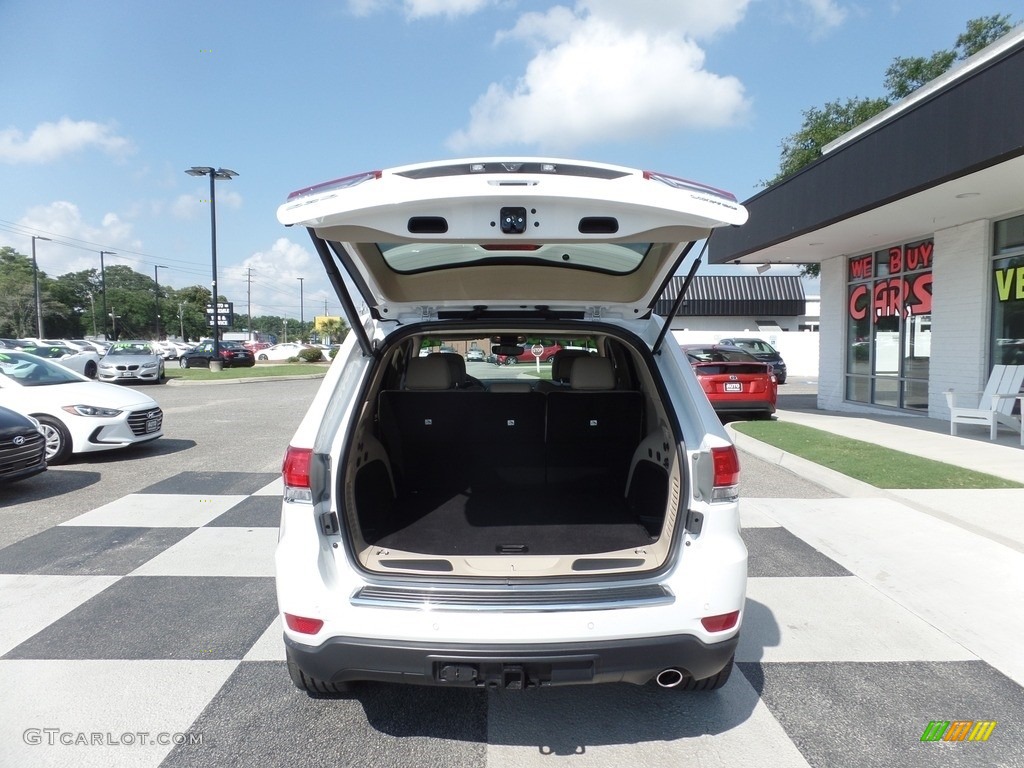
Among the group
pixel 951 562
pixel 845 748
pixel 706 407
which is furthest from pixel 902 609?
pixel 706 407

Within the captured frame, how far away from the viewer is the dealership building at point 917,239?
7713 mm

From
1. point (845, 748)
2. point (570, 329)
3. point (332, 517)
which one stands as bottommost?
point (845, 748)

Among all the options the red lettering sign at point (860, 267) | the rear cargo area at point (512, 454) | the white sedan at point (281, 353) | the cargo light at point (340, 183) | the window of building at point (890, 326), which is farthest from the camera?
the white sedan at point (281, 353)

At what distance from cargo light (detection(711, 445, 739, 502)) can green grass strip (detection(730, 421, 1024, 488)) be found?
4950 mm

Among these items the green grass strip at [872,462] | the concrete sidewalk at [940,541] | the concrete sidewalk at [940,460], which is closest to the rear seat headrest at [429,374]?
the concrete sidewalk at [940,541]

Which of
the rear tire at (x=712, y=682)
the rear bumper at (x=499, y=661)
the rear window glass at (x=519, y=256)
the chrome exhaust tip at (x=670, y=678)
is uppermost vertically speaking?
the rear window glass at (x=519, y=256)

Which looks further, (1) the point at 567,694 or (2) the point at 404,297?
(2) the point at 404,297

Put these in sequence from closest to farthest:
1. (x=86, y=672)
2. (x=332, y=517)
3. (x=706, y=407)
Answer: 1. (x=332, y=517)
2. (x=706, y=407)
3. (x=86, y=672)

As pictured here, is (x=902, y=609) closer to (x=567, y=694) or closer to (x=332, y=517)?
(x=567, y=694)

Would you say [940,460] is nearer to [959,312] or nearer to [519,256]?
[959,312]

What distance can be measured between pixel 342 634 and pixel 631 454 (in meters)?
2.22

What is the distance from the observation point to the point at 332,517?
2590 millimetres

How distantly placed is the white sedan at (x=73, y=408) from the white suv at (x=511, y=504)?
19.3ft

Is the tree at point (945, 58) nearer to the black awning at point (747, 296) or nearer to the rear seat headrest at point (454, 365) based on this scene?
the black awning at point (747, 296)
